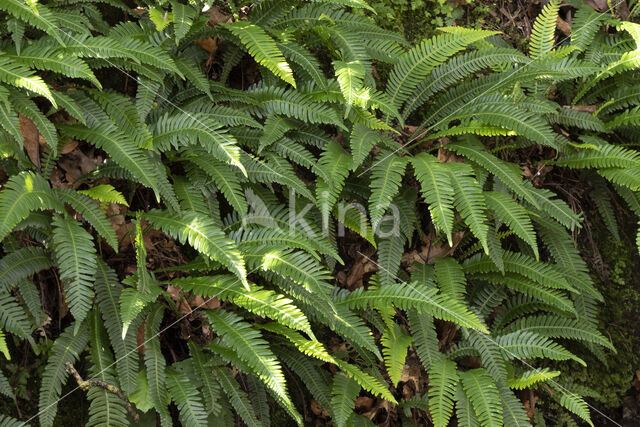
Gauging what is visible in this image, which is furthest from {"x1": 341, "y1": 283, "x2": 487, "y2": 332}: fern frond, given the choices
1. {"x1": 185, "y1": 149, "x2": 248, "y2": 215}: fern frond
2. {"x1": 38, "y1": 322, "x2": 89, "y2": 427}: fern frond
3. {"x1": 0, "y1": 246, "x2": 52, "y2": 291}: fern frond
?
{"x1": 0, "y1": 246, "x2": 52, "y2": 291}: fern frond

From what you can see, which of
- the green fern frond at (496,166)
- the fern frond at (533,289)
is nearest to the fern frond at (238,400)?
the fern frond at (533,289)

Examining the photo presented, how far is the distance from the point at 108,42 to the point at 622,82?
3470mm

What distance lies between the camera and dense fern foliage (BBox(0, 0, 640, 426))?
2.81m

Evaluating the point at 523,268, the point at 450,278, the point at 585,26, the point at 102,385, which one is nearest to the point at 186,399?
the point at 102,385

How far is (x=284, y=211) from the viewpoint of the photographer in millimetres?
3328

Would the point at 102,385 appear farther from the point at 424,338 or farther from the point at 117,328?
the point at 424,338

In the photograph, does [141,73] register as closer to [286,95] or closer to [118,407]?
[286,95]

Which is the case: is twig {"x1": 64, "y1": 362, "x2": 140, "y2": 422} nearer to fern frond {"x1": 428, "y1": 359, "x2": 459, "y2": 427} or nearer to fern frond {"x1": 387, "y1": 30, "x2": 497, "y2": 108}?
fern frond {"x1": 428, "y1": 359, "x2": 459, "y2": 427}

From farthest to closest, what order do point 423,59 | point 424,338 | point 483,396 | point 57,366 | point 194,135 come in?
point 423,59 → point 424,338 → point 483,396 → point 194,135 → point 57,366

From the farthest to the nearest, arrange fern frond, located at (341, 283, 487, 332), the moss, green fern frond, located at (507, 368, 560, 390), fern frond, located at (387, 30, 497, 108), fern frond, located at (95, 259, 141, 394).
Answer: the moss, fern frond, located at (387, 30, 497, 108), green fern frond, located at (507, 368, 560, 390), fern frond, located at (341, 283, 487, 332), fern frond, located at (95, 259, 141, 394)

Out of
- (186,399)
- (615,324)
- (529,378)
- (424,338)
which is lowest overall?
(615,324)

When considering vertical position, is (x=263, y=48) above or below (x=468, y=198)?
above

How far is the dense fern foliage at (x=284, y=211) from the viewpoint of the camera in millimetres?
2807

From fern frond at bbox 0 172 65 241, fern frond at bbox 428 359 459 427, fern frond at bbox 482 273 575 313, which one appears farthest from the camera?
fern frond at bbox 482 273 575 313
